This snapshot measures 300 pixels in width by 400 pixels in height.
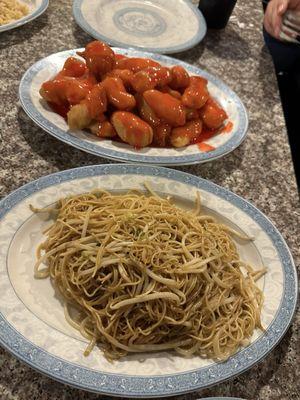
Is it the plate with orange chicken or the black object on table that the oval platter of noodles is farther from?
the black object on table

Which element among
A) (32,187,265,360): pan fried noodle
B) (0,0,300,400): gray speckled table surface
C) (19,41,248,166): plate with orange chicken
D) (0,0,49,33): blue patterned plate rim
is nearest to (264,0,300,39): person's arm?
(0,0,300,400): gray speckled table surface

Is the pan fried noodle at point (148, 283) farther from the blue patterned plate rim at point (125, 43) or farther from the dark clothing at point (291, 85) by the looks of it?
the dark clothing at point (291, 85)

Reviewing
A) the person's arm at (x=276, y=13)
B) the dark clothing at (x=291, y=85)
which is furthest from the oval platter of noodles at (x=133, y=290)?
the dark clothing at (x=291, y=85)

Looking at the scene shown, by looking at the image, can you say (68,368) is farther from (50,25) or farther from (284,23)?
(284,23)

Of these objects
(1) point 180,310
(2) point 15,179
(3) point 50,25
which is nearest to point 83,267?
(1) point 180,310

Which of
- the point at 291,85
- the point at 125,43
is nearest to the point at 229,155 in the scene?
the point at 125,43

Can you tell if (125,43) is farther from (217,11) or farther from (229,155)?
(229,155)

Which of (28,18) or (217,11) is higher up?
(217,11)

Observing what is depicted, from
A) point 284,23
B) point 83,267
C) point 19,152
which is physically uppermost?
point 284,23
